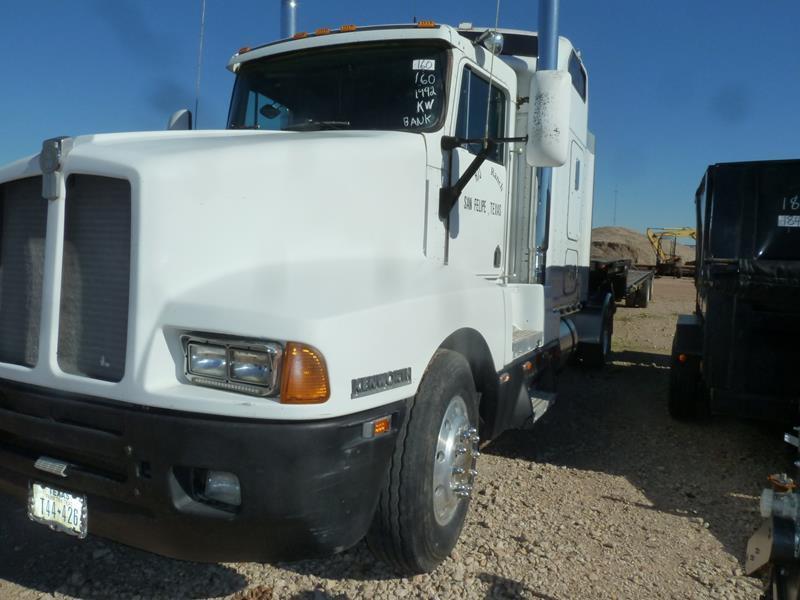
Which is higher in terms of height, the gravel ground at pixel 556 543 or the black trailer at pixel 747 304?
the black trailer at pixel 747 304

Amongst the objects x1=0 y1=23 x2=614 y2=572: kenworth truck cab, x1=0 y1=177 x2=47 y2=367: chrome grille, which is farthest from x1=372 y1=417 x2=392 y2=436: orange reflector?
x1=0 y1=177 x2=47 y2=367: chrome grille

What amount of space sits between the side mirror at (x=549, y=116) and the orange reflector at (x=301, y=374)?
2.06 metres

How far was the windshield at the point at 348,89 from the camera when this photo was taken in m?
3.90

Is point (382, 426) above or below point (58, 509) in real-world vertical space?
above

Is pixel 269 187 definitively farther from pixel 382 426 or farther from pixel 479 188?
pixel 479 188

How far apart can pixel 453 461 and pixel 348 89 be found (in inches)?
91.6

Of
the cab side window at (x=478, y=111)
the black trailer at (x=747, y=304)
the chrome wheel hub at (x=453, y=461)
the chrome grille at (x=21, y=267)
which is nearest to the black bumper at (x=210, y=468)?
the chrome grille at (x=21, y=267)

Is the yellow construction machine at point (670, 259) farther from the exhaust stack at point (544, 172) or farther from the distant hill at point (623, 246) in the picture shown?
the exhaust stack at point (544, 172)

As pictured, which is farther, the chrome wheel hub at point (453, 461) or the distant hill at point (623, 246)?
the distant hill at point (623, 246)

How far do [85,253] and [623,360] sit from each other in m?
8.33

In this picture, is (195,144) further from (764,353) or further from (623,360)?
(623,360)

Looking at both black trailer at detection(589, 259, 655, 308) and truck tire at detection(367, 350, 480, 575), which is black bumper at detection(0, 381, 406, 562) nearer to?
truck tire at detection(367, 350, 480, 575)

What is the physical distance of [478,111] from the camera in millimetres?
4316

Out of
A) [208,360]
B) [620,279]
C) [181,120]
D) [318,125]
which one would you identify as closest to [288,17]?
[181,120]
